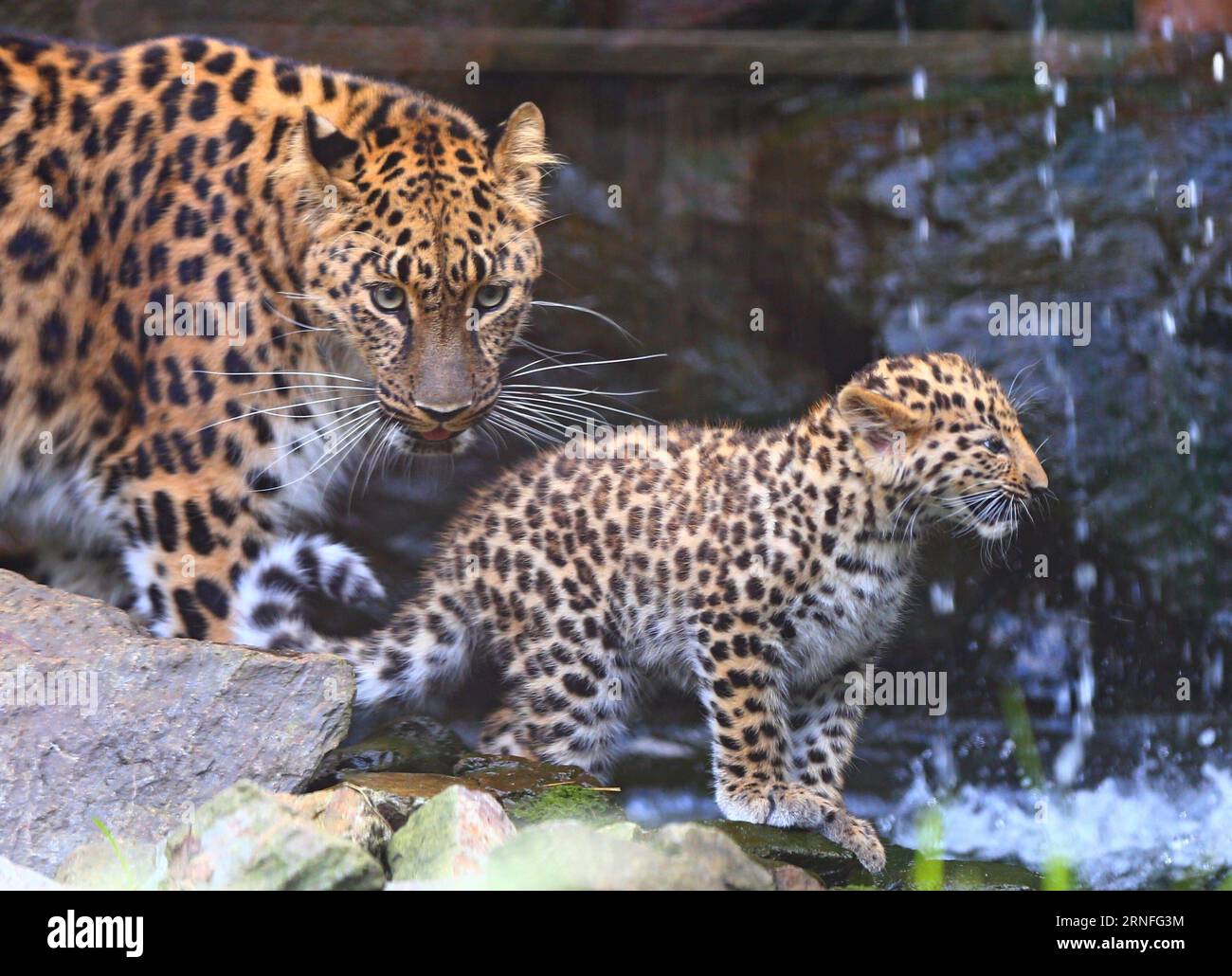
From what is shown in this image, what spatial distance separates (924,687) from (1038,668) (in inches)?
25.2

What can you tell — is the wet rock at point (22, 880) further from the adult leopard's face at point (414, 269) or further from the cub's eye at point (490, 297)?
the cub's eye at point (490, 297)

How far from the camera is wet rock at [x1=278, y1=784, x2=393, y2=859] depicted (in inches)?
201

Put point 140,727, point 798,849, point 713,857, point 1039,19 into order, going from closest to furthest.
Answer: point 713,857, point 140,727, point 798,849, point 1039,19

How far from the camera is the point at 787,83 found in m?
9.70

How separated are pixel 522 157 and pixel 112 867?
3.29 m

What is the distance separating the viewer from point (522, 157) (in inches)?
258

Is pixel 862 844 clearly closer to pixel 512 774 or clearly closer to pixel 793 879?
pixel 793 879

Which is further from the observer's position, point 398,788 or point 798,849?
point 798,849

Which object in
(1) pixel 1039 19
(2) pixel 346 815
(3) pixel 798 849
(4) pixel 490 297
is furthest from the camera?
(1) pixel 1039 19

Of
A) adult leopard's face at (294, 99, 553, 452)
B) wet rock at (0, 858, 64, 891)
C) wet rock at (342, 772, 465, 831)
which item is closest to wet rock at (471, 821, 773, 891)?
wet rock at (342, 772, 465, 831)

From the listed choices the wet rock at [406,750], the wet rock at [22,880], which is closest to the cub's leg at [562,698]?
the wet rock at [406,750]

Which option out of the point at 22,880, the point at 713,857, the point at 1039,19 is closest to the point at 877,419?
the point at 713,857

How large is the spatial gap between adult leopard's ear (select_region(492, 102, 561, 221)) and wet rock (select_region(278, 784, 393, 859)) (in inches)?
103
